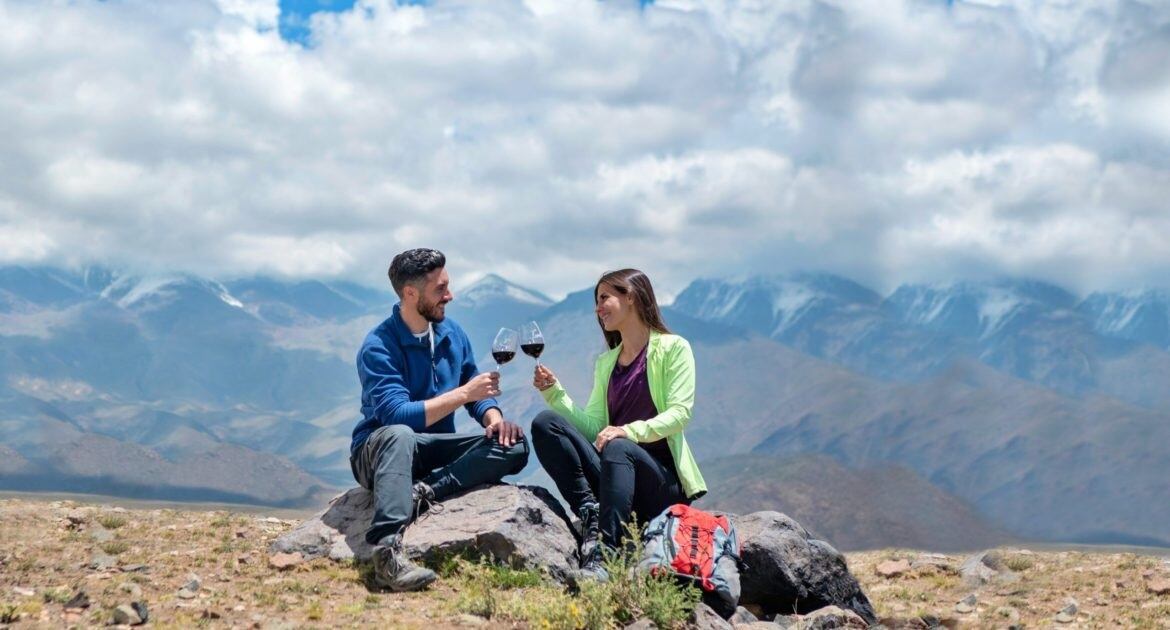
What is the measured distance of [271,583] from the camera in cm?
1046

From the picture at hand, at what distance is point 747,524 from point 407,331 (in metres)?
4.27

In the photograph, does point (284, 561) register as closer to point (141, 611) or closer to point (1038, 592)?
point (141, 611)

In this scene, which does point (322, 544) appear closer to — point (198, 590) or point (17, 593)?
point (198, 590)

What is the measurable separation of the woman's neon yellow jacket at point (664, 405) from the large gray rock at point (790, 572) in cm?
97

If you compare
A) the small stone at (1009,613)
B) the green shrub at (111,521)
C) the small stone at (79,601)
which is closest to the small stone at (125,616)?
the small stone at (79,601)

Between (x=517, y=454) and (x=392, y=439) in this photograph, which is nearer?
(x=392, y=439)

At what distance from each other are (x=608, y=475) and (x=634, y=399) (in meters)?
1.14

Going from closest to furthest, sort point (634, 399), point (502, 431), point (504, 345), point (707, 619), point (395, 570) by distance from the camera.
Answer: point (707, 619)
point (395, 570)
point (504, 345)
point (634, 399)
point (502, 431)

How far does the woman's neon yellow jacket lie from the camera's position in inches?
422

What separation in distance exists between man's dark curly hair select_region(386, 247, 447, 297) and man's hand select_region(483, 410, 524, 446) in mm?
1678

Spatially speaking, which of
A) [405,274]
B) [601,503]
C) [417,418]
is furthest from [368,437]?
[601,503]

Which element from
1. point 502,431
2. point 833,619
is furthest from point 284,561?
point 833,619

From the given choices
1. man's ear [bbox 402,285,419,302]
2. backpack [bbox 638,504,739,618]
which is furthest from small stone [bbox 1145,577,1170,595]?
man's ear [bbox 402,285,419,302]

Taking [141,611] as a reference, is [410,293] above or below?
above
